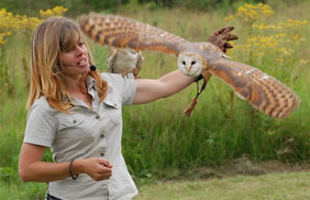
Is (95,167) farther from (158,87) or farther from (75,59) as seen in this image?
(158,87)

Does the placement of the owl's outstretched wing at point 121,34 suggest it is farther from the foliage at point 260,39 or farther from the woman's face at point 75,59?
the foliage at point 260,39

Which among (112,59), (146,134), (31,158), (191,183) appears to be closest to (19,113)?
(146,134)

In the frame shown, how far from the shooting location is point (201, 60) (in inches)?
84.4

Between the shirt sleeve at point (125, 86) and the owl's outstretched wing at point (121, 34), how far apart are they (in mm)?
182

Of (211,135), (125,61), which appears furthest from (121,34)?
(211,135)

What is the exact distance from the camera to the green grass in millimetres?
4754

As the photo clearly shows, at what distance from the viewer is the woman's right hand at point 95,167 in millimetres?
2098

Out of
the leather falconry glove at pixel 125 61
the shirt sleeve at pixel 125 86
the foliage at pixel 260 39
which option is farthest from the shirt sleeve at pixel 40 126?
the foliage at pixel 260 39

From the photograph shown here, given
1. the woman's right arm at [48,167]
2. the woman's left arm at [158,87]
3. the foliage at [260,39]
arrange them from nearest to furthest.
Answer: the woman's right arm at [48,167], the woman's left arm at [158,87], the foliage at [260,39]

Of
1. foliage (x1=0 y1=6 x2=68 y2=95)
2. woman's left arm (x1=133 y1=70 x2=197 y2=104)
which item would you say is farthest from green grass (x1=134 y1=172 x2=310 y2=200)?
woman's left arm (x1=133 y1=70 x2=197 y2=104)

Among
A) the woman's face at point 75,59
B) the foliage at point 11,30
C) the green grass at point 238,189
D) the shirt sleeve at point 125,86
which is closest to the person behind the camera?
the woman's face at point 75,59

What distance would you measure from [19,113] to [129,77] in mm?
3494

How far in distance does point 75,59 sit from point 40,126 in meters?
0.33

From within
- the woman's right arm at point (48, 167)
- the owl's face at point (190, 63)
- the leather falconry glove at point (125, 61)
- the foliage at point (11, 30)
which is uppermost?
the owl's face at point (190, 63)
